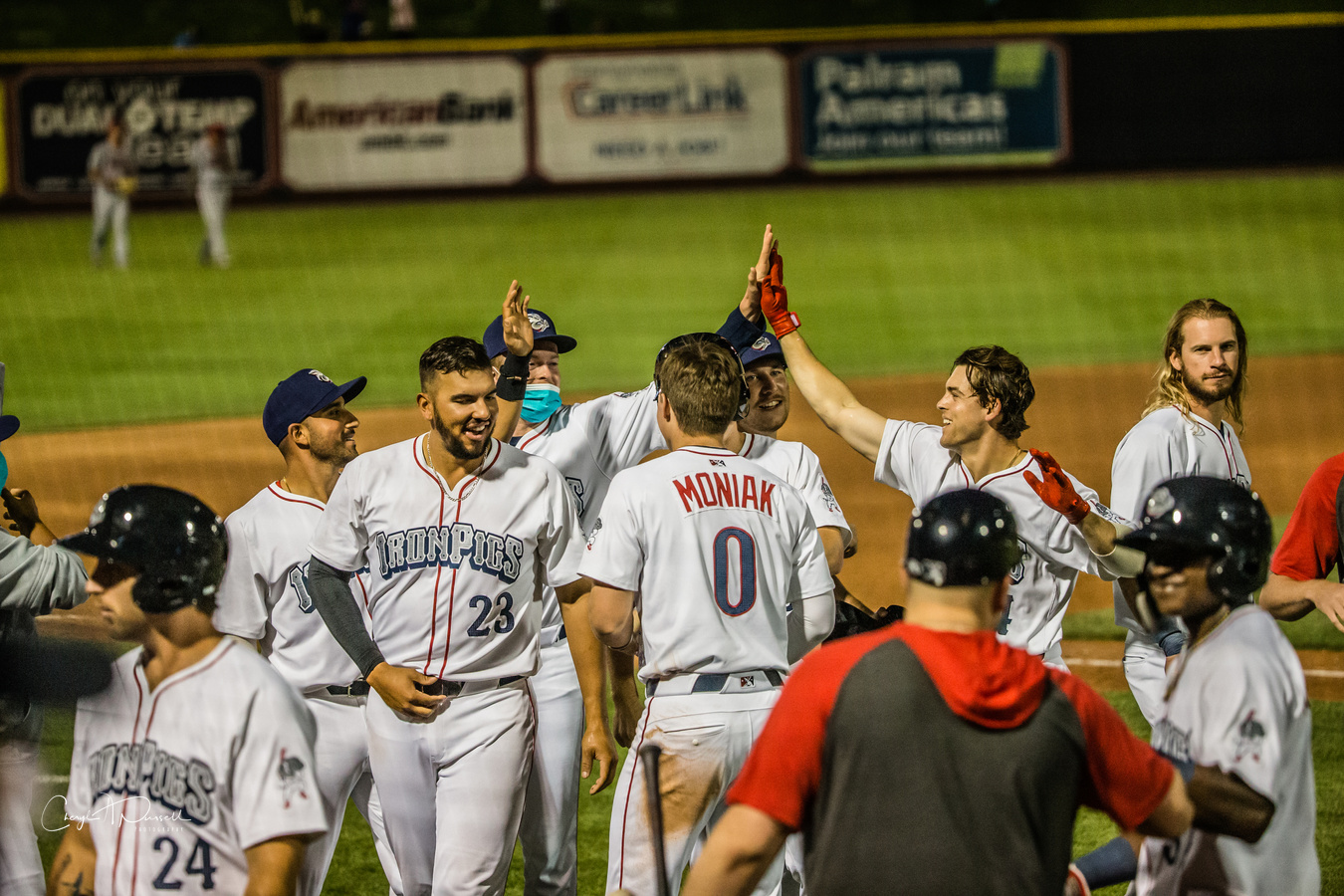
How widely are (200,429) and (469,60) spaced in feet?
32.1

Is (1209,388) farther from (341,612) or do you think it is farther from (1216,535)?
(341,612)

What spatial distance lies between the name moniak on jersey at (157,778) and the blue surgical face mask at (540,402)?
266 cm

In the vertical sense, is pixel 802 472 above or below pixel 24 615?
above

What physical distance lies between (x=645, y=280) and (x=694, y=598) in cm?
1643

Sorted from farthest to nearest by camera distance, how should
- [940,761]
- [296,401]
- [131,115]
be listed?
[131,115] → [296,401] → [940,761]

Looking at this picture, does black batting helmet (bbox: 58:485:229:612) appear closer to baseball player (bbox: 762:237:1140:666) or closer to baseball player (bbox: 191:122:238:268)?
baseball player (bbox: 762:237:1140:666)

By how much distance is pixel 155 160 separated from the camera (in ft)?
70.2

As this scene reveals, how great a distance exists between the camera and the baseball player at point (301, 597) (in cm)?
422

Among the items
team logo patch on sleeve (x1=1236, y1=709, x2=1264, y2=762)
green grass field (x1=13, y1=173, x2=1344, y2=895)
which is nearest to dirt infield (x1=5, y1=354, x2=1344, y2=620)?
green grass field (x1=13, y1=173, x2=1344, y2=895)

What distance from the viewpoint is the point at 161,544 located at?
264 cm

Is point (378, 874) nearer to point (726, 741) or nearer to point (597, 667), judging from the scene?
point (597, 667)

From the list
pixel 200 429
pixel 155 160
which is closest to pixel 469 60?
pixel 155 160

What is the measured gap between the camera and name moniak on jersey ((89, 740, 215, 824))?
8.54 ft

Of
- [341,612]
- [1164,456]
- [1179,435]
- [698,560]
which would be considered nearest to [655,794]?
[698,560]
